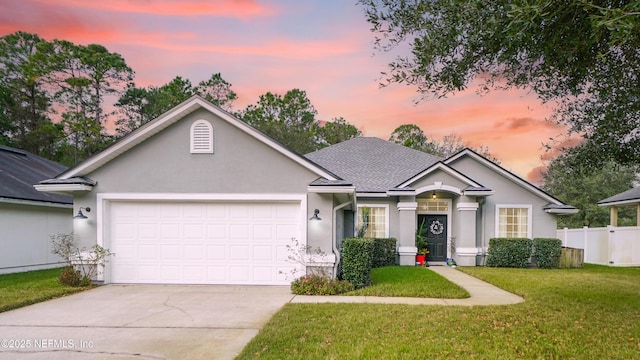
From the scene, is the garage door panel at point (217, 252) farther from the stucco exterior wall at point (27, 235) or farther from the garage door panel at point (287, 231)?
the stucco exterior wall at point (27, 235)

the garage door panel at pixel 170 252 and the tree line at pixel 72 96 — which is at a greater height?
the tree line at pixel 72 96

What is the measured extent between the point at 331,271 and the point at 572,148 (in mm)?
6177

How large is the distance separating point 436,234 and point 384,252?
8.79 ft

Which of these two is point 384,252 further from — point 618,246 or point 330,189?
point 618,246

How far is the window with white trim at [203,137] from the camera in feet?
34.0

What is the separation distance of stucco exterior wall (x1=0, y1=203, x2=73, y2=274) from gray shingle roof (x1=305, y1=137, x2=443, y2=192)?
1086 cm

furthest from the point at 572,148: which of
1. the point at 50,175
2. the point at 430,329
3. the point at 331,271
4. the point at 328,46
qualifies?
the point at 50,175

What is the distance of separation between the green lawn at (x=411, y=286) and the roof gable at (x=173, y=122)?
2964 millimetres

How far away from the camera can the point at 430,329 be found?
6.29 meters

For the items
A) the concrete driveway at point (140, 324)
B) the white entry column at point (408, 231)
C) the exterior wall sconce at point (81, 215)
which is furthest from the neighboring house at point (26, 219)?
the white entry column at point (408, 231)

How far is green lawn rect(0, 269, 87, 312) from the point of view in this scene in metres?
8.33

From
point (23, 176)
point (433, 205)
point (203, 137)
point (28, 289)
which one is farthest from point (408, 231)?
point (23, 176)

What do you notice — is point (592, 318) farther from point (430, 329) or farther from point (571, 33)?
point (571, 33)

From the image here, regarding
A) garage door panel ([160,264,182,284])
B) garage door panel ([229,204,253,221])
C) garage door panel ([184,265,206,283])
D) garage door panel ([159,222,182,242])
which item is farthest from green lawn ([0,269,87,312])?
garage door panel ([229,204,253,221])
